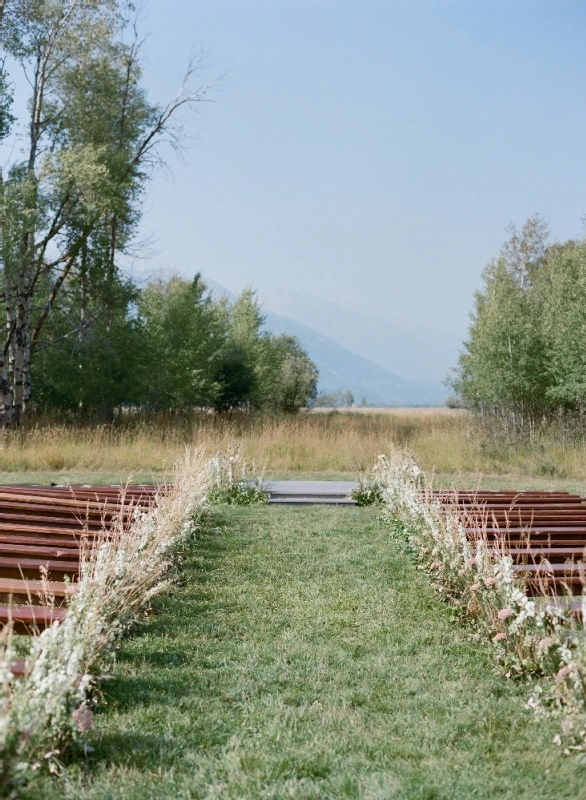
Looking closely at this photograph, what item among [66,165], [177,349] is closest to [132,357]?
[177,349]

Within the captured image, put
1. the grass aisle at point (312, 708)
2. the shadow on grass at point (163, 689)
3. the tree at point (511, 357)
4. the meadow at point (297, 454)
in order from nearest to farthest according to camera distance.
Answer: the grass aisle at point (312, 708) < the shadow on grass at point (163, 689) < the meadow at point (297, 454) < the tree at point (511, 357)

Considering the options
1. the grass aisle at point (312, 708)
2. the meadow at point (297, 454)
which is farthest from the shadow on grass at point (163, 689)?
the meadow at point (297, 454)

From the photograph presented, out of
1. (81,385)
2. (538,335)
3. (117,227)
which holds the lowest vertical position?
(81,385)

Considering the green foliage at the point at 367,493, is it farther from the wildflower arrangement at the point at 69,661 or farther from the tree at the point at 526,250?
the tree at the point at 526,250

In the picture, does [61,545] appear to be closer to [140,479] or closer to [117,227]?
[140,479]

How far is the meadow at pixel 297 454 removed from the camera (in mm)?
13320

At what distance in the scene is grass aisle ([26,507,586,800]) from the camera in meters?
2.54

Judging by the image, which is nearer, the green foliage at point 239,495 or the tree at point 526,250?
the green foliage at point 239,495

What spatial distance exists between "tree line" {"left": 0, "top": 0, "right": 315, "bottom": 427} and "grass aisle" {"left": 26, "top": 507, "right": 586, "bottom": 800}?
14.3 m

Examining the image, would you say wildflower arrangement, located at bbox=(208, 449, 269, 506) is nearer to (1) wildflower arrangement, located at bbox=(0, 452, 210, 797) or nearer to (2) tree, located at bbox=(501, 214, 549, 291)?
(1) wildflower arrangement, located at bbox=(0, 452, 210, 797)

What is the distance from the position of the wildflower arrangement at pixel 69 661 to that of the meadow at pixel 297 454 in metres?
8.05

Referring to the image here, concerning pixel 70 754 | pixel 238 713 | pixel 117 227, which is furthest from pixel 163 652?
pixel 117 227

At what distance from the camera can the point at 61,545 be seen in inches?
214

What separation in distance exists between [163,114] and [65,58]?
2900 millimetres
